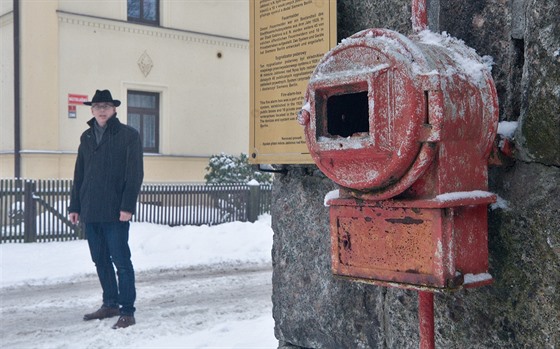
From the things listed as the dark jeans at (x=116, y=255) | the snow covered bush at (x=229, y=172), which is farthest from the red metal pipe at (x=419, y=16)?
the snow covered bush at (x=229, y=172)

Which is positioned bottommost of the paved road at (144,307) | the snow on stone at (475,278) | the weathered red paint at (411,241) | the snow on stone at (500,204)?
the paved road at (144,307)

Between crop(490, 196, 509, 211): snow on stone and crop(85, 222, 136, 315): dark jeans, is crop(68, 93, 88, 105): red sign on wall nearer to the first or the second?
crop(85, 222, 136, 315): dark jeans

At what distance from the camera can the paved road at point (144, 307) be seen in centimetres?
535

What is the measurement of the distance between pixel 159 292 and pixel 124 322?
1877 millimetres

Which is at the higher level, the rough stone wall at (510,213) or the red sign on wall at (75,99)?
the red sign on wall at (75,99)

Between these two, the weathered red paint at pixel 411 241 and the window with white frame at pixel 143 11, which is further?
the window with white frame at pixel 143 11

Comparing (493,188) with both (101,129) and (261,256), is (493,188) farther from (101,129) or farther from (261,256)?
(261,256)

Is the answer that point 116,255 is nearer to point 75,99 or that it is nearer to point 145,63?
point 75,99

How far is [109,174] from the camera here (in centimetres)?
562

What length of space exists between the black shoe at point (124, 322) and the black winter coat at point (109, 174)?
0.79m

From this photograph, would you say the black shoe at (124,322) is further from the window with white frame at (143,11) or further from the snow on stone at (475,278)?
the window with white frame at (143,11)

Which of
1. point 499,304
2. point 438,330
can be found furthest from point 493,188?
point 438,330

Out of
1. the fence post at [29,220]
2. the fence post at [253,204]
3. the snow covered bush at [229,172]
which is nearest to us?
the fence post at [29,220]

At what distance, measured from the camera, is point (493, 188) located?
2.05 metres
